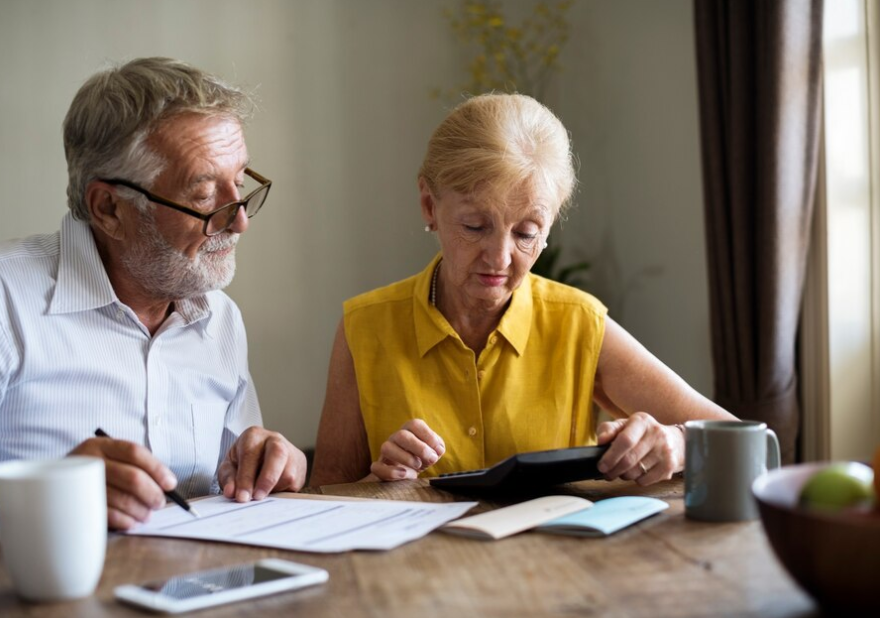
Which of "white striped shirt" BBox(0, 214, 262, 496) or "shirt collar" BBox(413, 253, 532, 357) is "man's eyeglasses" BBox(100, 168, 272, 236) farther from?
"shirt collar" BBox(413, 253, 532, 357)

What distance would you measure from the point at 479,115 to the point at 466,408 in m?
0.55

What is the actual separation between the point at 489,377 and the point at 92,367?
72cm

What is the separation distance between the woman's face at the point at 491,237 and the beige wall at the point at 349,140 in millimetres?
1770

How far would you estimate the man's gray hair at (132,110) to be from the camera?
169 centimetres

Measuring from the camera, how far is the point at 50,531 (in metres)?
0.94

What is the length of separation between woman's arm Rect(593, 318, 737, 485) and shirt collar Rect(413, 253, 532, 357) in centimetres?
16

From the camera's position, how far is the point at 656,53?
3.53 meters

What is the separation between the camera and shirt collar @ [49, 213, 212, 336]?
163cm

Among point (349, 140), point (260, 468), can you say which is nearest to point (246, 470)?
point (260, 468)

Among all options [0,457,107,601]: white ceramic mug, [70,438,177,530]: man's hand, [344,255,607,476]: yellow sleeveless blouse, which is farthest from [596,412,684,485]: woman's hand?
[0,457,107,601]: white ceramic mug

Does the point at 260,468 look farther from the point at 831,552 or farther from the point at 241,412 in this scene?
the point at 831,552

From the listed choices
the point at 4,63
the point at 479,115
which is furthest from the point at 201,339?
the point at 4,63

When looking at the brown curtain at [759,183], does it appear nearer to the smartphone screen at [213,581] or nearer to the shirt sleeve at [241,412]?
the shirt sleeve at [241,412]

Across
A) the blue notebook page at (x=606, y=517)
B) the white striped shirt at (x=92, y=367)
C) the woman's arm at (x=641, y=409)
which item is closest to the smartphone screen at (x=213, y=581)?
the blue notebook page at (x=606, y=517)
